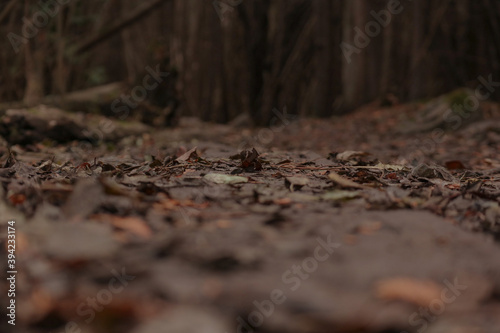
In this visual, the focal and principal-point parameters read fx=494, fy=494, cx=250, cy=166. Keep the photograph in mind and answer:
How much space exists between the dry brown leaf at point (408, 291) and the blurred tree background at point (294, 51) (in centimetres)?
719

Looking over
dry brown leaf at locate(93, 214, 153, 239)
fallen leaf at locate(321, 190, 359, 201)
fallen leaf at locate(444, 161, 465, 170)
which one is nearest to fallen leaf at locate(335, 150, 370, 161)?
fallen leaf at locate(444, 161, 465, 170)

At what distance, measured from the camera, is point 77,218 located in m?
1.32

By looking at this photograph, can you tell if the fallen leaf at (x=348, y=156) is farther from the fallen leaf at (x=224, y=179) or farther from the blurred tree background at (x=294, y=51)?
the blurred tree background at (x=294, y=51)

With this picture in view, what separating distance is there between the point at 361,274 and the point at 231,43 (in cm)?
861

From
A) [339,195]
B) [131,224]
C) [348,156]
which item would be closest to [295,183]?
[339,195]

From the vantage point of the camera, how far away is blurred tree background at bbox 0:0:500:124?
26.9ft

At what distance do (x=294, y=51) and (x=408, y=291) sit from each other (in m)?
8.58

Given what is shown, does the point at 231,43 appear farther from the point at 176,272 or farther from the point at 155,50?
the point at 176,272

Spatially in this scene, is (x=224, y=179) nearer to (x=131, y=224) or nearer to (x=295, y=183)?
(x=295, y=183)

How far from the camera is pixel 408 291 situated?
0.98 m

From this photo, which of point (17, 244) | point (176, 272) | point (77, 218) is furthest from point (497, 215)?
point (17, 244)

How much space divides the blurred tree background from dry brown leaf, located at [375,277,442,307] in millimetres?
7191

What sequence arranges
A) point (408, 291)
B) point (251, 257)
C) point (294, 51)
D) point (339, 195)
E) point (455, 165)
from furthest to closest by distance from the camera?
point (294, 51) → point (455, 165) → point (339, 195) → point (251, 257) → point (408, 291)

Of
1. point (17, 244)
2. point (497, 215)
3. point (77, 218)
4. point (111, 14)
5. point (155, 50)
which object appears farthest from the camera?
point (111, 14)
